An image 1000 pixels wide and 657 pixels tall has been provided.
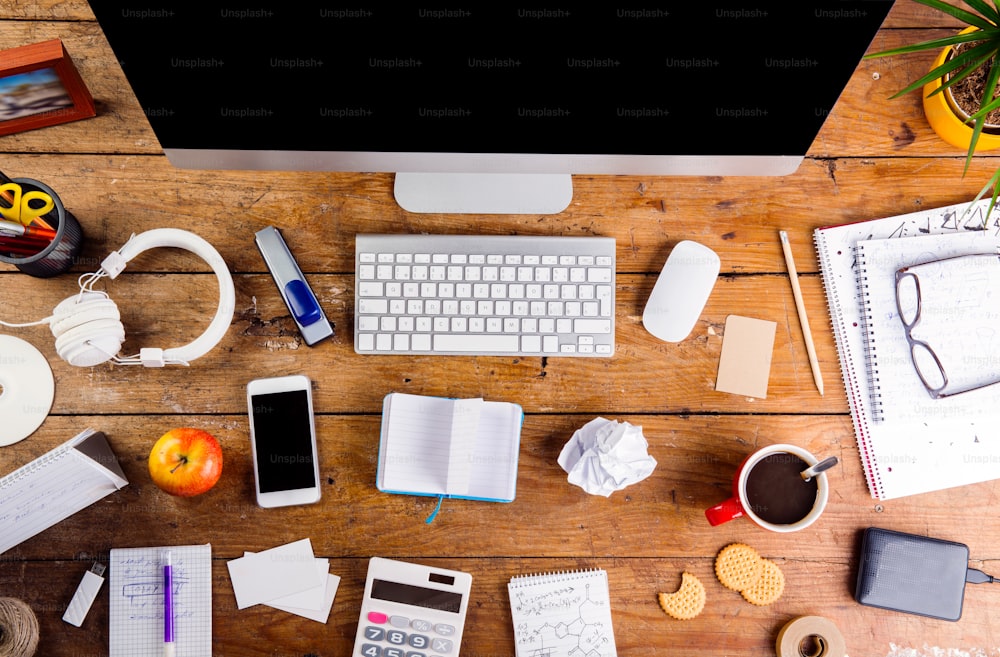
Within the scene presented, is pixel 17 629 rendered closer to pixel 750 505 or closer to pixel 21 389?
pixel 21 389

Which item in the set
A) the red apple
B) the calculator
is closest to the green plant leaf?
the calculator

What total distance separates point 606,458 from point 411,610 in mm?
331

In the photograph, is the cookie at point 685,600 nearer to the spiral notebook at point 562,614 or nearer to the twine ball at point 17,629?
the spiral notebook at point 562,614

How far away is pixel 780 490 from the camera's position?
34.2 inches

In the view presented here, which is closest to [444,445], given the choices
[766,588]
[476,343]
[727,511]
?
[476,343]

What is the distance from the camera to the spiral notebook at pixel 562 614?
2.94 feet

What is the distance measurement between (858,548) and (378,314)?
73cm

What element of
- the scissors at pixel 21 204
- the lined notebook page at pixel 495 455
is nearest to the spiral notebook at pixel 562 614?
the lined notebook page at pixel 495 455

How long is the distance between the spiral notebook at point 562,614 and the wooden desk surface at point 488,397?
0.06 ft

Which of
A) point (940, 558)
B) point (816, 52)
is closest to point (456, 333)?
point (816, 52)

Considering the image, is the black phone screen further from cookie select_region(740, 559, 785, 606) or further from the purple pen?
cookie select_region(740, 559, 785, 606)

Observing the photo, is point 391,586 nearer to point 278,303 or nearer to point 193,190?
point 278,303

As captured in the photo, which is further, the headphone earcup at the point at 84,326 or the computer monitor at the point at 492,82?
the headphone earcup at the point at 84,326

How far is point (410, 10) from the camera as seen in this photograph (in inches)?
26.4
